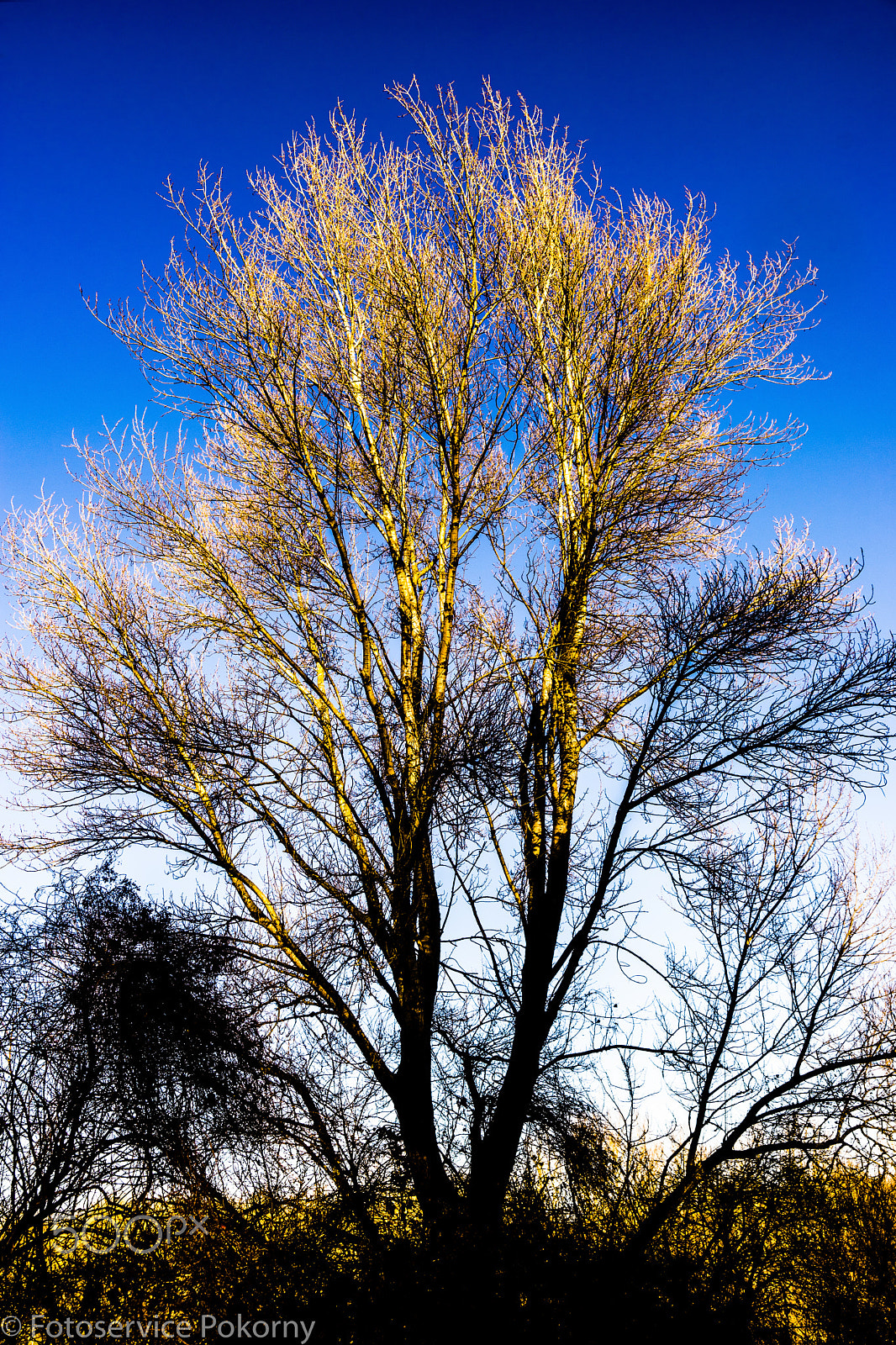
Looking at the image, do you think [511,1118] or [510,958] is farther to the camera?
[510,958]

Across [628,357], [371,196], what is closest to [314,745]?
[628,357]

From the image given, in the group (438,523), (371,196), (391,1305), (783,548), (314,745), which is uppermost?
(371,196)

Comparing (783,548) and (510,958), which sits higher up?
(783,548)

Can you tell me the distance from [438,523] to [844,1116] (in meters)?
5.58

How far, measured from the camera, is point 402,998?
6.04 m

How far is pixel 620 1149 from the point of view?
818cm

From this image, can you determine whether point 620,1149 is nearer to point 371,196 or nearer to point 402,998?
point 402,998

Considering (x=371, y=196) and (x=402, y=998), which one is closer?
(x=402, y=998)

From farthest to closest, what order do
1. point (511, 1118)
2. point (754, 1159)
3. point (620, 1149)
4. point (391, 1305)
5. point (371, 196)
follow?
1. point (620, 1149)
2. point (371, 196)
3. point (754, 1159)
4. point (511, 1118)
5. point (391, 1305)

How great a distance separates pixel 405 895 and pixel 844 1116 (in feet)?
11.8

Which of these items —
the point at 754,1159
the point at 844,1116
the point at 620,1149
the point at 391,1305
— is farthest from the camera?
the point at 620,1149

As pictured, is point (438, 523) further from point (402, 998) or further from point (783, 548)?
point (402, 998)

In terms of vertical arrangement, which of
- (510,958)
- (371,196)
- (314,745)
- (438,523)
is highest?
(371,196)

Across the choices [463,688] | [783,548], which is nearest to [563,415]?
[783,548]
